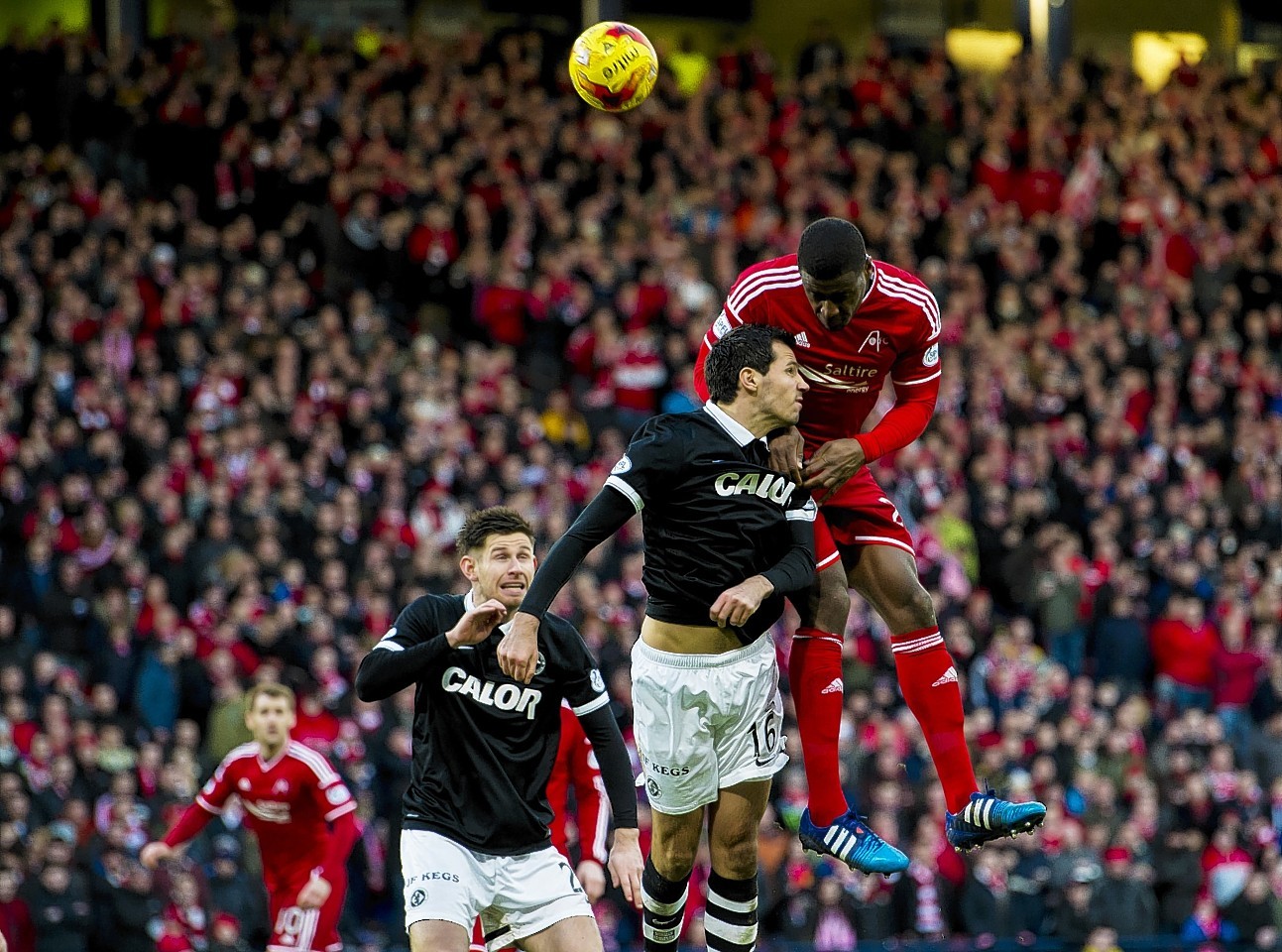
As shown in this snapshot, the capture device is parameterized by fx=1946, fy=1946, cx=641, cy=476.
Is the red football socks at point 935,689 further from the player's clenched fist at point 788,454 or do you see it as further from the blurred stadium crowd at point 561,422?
the blurred stadium crowd at point 561,422

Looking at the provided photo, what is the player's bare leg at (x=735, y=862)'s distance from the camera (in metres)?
7.75

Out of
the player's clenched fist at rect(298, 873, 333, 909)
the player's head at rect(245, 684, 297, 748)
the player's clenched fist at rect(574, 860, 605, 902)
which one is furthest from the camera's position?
the player's head at rect(245, 684, 297, 748)

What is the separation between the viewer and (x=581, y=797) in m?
9.23

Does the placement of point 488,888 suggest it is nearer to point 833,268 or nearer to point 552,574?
point 552,574

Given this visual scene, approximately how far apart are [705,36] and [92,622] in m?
17.1

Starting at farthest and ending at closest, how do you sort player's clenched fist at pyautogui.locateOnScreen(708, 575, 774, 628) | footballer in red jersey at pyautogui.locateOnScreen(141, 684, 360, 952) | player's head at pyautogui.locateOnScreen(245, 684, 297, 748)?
1. player's head at pyautogui.locateOnScreen(245, 684, 297, 748)
2. footballer in red jersey at pyautogui.locateOnScreen(141, 684, 360, 952)
3. player's clenched fist at pyautogui.locateOnScreen(708, 575, 774, 628)

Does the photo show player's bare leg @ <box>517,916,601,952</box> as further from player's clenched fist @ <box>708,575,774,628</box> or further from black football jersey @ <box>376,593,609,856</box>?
player's clenched fist @ <box>708,575,774,628</box>

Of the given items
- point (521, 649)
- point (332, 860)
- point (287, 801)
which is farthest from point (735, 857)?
point (287, 801)

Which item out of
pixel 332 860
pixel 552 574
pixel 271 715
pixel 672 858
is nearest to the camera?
pixel 552 574

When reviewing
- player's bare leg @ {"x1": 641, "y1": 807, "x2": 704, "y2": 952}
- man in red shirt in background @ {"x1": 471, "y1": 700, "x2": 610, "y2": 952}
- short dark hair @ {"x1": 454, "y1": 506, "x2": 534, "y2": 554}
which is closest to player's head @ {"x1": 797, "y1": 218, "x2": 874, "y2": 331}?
short dark hair @ {"x1": 454, "y1": 506, "x2": 534, "y2": 554}

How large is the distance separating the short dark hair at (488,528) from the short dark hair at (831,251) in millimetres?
1621

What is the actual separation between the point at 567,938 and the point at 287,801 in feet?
9.55

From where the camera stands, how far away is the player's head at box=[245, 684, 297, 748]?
1032 centimetres

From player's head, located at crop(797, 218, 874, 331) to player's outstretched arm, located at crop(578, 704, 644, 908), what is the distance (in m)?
1.95
